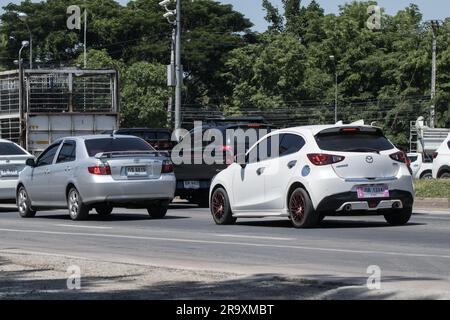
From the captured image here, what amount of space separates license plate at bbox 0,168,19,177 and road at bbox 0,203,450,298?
3.93 metres

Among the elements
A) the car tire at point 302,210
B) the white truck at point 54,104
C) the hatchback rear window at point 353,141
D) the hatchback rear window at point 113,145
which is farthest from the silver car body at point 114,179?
the white truck at point 54,104

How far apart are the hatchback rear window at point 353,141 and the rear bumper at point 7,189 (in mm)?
10107

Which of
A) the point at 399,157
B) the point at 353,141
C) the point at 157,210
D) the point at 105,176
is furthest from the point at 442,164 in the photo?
the point at 353,141

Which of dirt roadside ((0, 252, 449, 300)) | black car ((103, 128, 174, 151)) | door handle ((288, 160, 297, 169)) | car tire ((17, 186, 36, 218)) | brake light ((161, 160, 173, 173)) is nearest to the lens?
dirt roadside ((0, 252, 449, 300))

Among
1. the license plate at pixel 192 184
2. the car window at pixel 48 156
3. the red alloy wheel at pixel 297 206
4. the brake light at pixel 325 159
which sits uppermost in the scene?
the brake light at pixel 325 159

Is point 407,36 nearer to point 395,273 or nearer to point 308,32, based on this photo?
point 308,32

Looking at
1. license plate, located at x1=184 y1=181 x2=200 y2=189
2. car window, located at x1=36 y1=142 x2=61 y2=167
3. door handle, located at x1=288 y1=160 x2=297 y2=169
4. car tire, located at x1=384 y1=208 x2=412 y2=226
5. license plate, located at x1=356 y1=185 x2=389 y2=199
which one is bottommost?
license plate, located at x1=184 y1=181 x2=200 y2=189

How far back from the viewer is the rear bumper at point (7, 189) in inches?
974

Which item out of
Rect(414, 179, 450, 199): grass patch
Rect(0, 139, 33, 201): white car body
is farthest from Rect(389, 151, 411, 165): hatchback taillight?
Rect(0, 139, 33, 201): white car body

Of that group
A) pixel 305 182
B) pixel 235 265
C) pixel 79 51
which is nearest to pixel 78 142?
pixel 305 182

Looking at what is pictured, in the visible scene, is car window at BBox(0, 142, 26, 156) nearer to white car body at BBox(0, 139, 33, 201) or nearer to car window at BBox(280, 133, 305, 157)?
white car body at BBox(0, 139, 33, 201)

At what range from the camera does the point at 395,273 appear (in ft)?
34.7

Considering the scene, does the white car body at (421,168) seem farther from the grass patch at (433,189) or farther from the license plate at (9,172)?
the license plate at (9,172)

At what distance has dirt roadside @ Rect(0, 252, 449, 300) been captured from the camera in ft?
29.5
